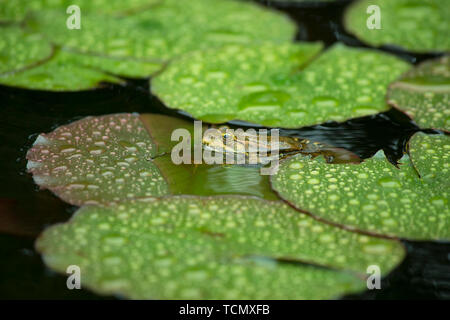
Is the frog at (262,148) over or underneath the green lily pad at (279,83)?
underneath

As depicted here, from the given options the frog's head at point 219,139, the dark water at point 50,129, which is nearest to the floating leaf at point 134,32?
the dark water at point 50,129

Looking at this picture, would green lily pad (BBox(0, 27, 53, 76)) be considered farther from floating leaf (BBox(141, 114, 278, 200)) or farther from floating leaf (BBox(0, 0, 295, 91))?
floating leaf (BBox(141, 114, 278, 200))

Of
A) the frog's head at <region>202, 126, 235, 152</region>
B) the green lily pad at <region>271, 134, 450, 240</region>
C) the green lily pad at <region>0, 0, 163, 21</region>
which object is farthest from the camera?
the green lily pad at <region>0, 0, 163, 21</region>

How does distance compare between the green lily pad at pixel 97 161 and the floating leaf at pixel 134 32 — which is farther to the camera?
the floating leaf at pixel 134 32

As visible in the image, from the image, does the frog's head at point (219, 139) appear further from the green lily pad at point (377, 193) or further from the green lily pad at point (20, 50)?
the green lily pad at point (20, 50)

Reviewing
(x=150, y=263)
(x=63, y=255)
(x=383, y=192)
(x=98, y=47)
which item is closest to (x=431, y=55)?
(x=383, y=192)

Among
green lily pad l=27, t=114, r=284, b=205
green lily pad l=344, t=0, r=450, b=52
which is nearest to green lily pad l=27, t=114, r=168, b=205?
green lily pad l=27, t=114, r=284, b=205

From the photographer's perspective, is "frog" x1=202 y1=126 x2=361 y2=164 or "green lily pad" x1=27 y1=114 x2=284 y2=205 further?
"frog" x1=202 y1=126 x2=361 y2=164
